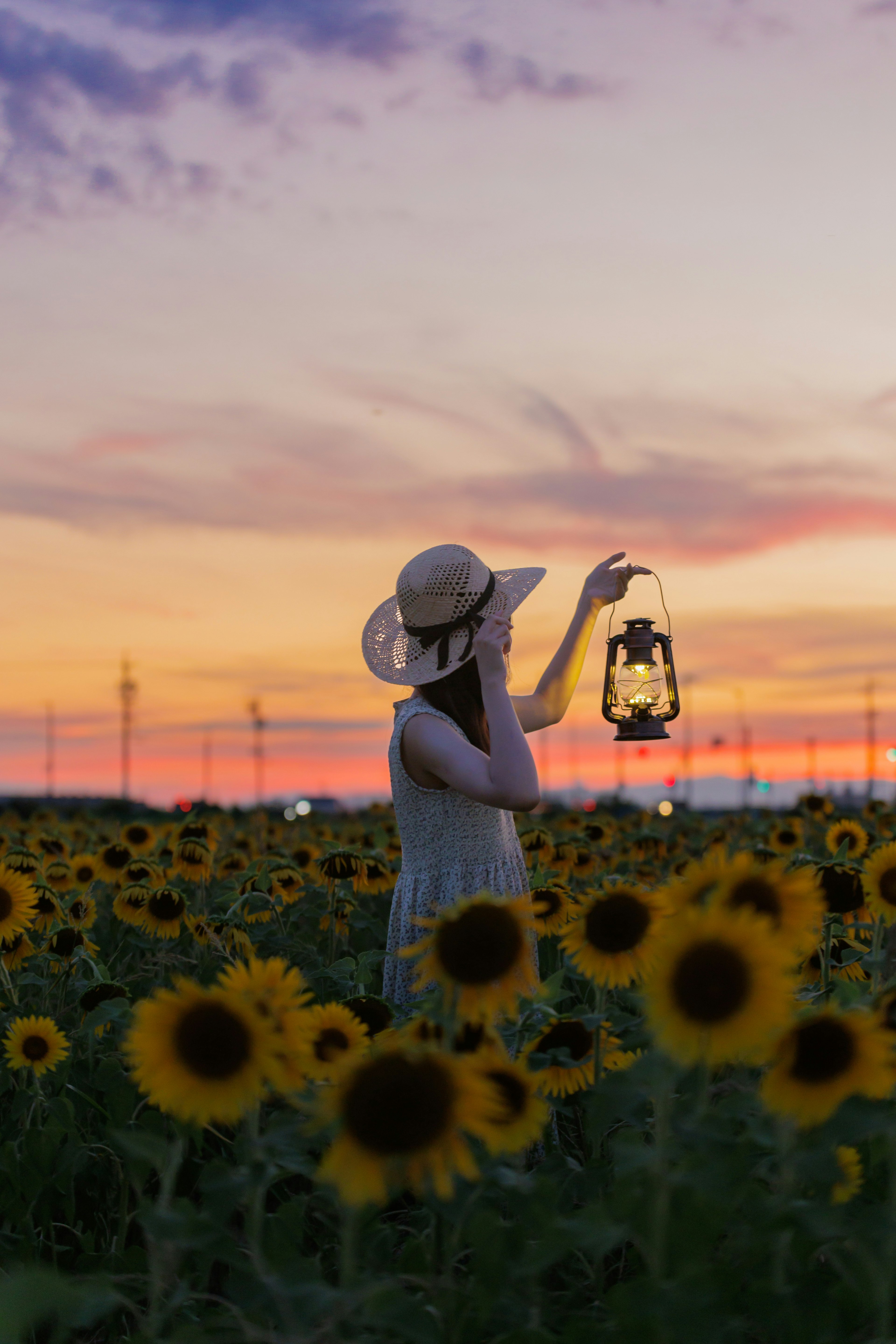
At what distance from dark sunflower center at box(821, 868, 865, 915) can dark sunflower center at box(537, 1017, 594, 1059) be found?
3.90 feet

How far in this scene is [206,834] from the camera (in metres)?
7.46

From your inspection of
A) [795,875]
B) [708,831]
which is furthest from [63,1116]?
[708,831]

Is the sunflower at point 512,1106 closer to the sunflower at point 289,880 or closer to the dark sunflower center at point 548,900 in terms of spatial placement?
the dark sunflower center at point 548,900

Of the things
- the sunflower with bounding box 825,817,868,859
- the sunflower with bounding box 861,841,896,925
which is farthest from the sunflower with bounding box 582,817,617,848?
the sunflower with bounding box 861,841,896,925

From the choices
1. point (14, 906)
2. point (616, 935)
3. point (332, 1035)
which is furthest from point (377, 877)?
point (616, 935)

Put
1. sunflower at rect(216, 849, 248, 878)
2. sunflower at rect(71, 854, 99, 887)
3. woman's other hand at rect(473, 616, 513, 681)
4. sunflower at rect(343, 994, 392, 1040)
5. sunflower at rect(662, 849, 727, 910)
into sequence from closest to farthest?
sunflower at rect(662, 849, 727, 910) < sunflower at rect(343, 994, 392, 1040) < woman's other hand at rect(473, 616, 513, 681) < sunflower at rect(71, 854, 99, 887) < sunflower at rect(216, 849, 248, 878)

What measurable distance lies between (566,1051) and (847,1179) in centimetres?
52

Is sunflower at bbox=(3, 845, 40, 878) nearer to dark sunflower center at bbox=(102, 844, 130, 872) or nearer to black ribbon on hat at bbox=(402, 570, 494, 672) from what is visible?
dark sunflower center at bbox=(102, 844, 130, 872)

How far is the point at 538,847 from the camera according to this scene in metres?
6.61

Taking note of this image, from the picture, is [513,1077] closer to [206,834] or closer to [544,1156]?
[544,1156]

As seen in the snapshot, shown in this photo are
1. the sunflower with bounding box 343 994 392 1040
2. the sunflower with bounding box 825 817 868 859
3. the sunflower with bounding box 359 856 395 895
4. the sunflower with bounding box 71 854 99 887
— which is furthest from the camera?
the sunflower with bounding box 71 854 99 887

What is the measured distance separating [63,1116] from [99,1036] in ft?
1.04

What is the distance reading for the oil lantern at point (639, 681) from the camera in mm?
4359

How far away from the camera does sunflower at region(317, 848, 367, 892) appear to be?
5.20 m
